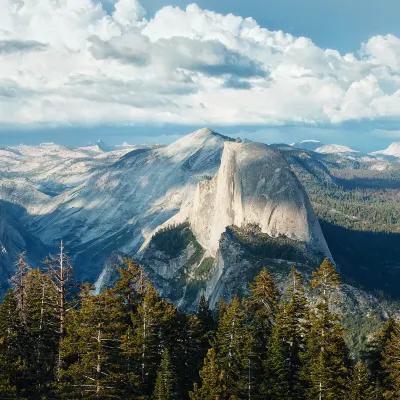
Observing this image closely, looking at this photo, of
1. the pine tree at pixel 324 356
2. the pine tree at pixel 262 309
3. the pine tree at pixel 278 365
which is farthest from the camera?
the pine tree at pixel 262 309

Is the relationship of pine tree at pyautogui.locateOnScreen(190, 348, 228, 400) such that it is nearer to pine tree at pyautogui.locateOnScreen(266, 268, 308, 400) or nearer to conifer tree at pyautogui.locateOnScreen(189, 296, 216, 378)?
pine tree at pyautogui.locateOnScreen(266, 268, 308, 400)

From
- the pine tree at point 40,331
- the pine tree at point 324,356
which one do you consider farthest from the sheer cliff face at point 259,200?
the pine tree at point 40,331

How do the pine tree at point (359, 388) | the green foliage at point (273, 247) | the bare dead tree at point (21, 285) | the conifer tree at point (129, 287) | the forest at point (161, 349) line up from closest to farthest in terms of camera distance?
1. the forest at point (161, 349)
2. the pine tree at point (359, 388)
3. the bare dead tree at point (21, 285)
4. the conifer tree at point (129, 287)
5. the green foliage at point (273, 247)

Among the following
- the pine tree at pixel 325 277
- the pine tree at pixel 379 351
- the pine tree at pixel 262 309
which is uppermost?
the pine tree at pixel 325 277

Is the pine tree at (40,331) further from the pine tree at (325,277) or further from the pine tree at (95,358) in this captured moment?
the pine tree at (325,277)

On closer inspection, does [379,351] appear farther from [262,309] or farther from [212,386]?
[212,386]

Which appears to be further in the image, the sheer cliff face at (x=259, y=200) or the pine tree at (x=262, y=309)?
the sheer cliff face at (x=259, y=200)

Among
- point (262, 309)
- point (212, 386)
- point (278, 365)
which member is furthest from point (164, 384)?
point (262, 309)
